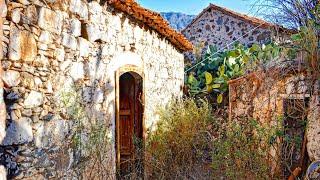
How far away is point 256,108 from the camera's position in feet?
20.3

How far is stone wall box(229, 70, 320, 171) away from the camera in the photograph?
155 inches

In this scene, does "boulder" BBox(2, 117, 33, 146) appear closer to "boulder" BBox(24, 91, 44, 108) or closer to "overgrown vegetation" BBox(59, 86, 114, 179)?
"boulder" BBox(24, 91, 44, 108)

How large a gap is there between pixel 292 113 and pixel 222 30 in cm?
760

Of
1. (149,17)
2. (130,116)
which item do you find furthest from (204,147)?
(149,17)

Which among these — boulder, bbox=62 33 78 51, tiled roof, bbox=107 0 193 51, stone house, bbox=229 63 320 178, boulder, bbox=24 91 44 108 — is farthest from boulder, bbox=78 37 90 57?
stone house, bbox=229 63 320 178

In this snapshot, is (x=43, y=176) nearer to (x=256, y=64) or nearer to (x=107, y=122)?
(x=107, y=122)

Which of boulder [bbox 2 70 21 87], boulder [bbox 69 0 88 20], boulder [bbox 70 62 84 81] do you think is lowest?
boulder [bbox 2 70 21 87]

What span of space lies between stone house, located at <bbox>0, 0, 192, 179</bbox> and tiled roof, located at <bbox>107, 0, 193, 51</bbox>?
18mm

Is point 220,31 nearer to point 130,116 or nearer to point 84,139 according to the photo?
point 130,116

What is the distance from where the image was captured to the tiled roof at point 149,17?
4.73 m

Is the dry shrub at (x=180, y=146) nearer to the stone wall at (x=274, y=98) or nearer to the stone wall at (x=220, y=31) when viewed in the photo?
the stone wall at (x=274, y=98)

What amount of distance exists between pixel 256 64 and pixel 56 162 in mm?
3287

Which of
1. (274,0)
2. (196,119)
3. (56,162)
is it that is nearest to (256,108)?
(196,119)

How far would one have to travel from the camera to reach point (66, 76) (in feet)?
11.7
